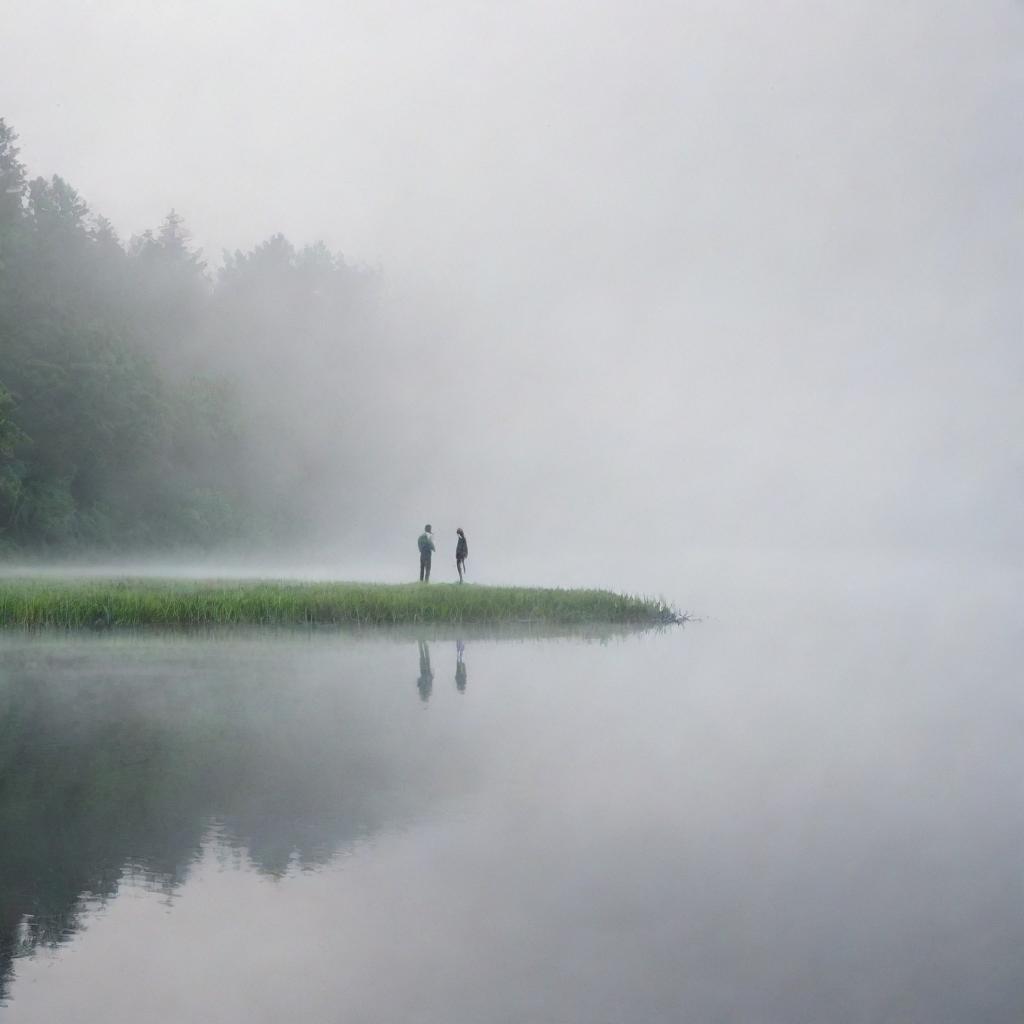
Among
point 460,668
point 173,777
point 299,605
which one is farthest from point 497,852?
point 299,605

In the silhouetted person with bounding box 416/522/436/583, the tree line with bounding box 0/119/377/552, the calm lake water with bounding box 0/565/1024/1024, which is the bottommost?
the calm lake water with bounding box 0/565/1024/1024

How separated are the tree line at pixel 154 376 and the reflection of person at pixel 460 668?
37.7 metres

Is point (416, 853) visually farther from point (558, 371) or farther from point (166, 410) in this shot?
point (558, 371)

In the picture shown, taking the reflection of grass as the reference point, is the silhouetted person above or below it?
above

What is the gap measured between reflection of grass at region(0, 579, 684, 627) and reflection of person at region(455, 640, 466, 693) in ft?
11.9

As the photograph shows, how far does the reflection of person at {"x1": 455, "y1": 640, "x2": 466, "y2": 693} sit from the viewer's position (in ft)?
78.4

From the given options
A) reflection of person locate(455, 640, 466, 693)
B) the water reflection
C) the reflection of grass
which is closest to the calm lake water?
the water reflection

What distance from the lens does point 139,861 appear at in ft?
36.3

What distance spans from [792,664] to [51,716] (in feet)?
59.0

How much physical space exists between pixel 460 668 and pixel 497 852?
49.7ft

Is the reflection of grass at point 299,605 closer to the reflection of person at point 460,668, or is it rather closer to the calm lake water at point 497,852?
the reflection of person at point 460,668

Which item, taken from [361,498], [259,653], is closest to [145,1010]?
[259,653]

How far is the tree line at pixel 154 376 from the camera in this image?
223ft

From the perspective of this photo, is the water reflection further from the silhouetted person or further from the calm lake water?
the silhouetted person
